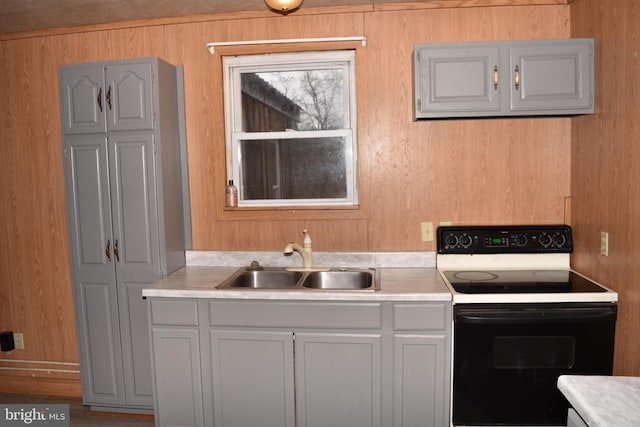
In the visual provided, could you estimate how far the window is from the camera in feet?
9.01

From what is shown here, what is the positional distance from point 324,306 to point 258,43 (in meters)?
1.65

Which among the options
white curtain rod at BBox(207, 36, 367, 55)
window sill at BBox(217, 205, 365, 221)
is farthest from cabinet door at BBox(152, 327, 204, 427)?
white curtain rod at BBox(207, 36, 367, 55)

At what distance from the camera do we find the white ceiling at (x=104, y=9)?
98.8 inches

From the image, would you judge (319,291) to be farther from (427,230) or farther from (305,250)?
(427,230)

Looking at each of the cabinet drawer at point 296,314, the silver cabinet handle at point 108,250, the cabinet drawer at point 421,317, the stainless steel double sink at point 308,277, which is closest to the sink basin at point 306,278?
the stainless steel double sink at point 308,277

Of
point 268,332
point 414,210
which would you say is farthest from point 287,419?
point 414,210

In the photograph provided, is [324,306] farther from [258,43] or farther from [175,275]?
[258,43]

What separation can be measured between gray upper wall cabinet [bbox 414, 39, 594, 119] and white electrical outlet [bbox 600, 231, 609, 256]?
25.7 inches

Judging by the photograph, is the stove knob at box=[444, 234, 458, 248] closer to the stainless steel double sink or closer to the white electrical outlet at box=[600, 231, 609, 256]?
the stainless steel double sink

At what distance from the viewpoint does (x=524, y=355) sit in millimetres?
2082

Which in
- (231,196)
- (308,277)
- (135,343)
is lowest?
(135,343)

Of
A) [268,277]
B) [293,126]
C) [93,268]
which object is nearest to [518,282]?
[268,277]

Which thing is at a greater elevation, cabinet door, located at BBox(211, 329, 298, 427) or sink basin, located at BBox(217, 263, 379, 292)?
sink basin, located at BBox(217, 263, 379, 292)

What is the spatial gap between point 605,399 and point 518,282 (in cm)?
131
